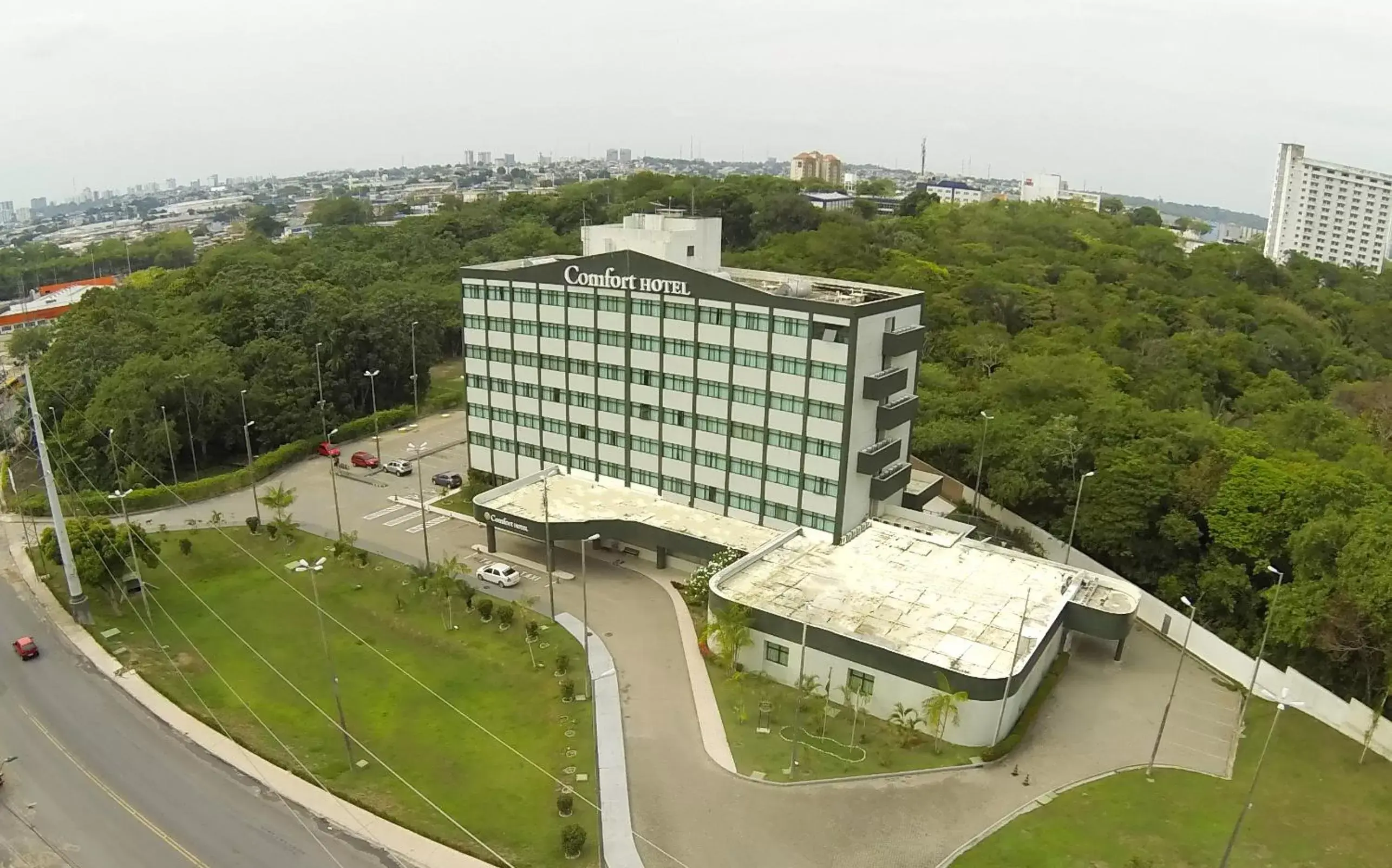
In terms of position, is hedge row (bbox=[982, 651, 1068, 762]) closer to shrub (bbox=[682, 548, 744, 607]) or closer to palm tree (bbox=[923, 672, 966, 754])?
palm tree (bbox=[923, 672, 966, 754])

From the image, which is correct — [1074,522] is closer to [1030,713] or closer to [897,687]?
[1030,713]

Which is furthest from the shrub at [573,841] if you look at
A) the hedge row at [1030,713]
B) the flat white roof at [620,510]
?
the flat white roof at [620,510]

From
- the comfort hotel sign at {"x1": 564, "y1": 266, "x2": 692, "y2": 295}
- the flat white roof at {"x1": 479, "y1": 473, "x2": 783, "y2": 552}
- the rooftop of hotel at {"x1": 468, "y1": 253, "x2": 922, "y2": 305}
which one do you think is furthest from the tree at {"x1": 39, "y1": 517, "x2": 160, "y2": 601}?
the comfort hotel sign at {"x1": 564, "y1": 266, "x2": 692, "y2": 295}

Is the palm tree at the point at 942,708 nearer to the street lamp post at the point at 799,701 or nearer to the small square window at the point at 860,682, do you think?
the small square window at the point at 860,682

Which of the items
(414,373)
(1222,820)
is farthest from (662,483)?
(414,373)

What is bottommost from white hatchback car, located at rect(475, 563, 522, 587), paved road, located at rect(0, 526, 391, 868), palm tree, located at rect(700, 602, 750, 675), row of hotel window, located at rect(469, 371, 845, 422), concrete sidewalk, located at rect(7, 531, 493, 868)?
paved road, located at rect(0, 526, 391, 868)

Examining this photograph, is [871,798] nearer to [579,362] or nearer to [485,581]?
[485,581]
